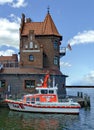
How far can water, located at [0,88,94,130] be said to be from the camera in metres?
40.6

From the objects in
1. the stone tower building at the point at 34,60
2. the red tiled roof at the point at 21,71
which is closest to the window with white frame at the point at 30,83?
the stone tower building at the point at 34,60

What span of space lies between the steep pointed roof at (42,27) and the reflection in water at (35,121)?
962 inches

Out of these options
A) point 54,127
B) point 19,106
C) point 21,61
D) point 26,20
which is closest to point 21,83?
point 21,61

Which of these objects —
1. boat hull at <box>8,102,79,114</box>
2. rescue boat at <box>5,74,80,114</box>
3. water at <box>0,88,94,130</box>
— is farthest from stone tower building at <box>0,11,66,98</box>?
water at <box>0,88,94,130</box>

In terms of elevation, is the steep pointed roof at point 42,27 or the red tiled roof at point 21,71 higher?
the steep pointed roof at point 42,27

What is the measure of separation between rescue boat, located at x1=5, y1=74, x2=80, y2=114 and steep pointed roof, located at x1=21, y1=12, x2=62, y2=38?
63.6ft

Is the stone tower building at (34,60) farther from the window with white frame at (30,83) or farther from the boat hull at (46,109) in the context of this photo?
the boat hull at (46,109)

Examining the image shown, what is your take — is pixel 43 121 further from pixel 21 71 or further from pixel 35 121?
pixel 21 71

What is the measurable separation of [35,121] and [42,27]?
33884 millimetres

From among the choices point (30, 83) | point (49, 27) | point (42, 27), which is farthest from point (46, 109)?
point (42, 27)

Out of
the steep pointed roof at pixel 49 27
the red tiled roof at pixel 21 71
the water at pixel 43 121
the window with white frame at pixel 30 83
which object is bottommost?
the water at pixel 43 121

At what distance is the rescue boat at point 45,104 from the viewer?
54062 mm

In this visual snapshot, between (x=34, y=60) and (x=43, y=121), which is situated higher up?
(x=34, y=60)

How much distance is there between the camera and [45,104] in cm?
5494
